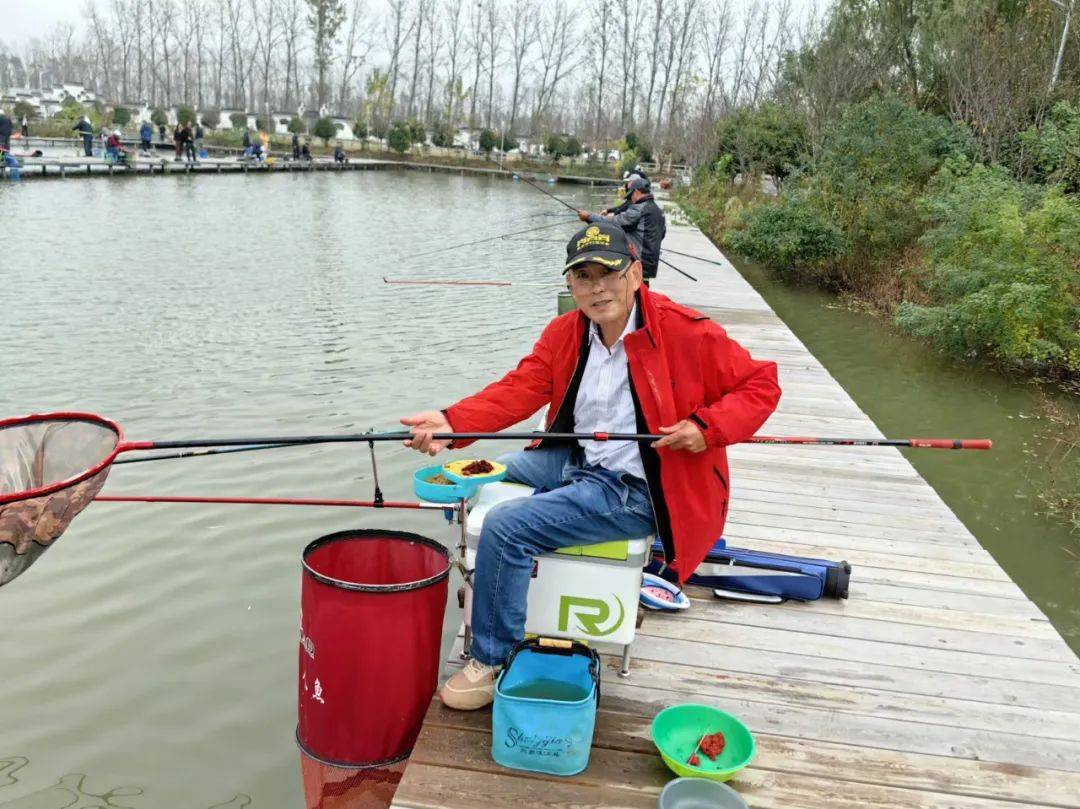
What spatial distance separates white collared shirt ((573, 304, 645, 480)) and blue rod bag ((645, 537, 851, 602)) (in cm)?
87

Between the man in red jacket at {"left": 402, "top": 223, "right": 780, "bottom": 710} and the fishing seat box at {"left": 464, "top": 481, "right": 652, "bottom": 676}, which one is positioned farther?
the fishing seat box at {"left": 464, "top": 481, "right": 652, "bottom": 676}

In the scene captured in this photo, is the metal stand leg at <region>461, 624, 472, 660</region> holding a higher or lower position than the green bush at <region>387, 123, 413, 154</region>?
lower

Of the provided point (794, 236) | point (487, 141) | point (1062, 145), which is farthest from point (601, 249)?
point (487, 141)

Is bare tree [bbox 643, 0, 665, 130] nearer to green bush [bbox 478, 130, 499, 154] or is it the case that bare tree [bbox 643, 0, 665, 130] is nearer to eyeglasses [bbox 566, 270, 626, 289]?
green bush [bbox 478, 130, 499, 154]

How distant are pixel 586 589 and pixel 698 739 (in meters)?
0.58

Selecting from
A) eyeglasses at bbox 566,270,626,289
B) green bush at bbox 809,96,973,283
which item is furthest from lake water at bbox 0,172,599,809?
green bush at bbox 809,96,973,283

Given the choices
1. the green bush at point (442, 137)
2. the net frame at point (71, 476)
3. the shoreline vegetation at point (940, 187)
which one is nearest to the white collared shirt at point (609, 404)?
the net frame at point (71, 476)

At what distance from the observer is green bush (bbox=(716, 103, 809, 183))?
2445 centimetres

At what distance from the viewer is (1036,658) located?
11.6 ft

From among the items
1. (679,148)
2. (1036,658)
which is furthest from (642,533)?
(679,148)

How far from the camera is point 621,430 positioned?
3131mm

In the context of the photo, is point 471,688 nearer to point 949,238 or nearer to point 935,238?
point 949,238

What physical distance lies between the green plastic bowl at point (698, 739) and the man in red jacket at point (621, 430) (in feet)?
1.47

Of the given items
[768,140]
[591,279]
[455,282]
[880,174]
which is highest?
[768,140]
